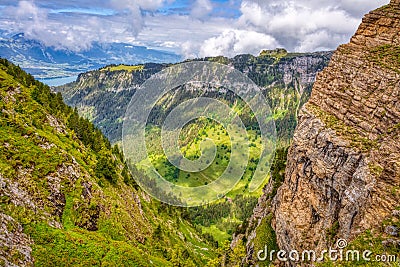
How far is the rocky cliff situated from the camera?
3741 centimetres

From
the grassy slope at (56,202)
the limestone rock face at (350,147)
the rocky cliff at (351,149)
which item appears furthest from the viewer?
the limestone rock face at (350,147)

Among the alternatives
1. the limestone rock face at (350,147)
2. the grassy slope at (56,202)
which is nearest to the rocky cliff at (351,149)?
the limestone rock face at (350,147)

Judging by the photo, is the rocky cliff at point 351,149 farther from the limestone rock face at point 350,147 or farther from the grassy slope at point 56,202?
the grassy slope at point 56,202

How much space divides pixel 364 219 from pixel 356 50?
1327 inches

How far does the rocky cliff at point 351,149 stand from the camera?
1473 inches

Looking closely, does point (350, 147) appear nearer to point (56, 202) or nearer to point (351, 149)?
point (351, 149)

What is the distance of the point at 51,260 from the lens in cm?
3359

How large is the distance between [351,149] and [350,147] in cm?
44

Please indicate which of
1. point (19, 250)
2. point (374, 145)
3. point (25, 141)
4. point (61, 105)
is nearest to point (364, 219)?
point (374, 145)

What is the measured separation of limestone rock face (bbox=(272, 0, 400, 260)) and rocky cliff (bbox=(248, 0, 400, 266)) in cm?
11

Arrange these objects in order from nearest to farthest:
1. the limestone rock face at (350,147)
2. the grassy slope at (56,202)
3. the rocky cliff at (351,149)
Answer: the grassy slope at (56,202), the rocky cliff at (351,149), the limestone rock face at (350,147)

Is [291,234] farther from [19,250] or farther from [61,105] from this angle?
[61,105]

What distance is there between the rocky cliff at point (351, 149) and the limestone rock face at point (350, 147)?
0.37ft

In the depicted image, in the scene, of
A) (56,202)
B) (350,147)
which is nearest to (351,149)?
(350,147)
